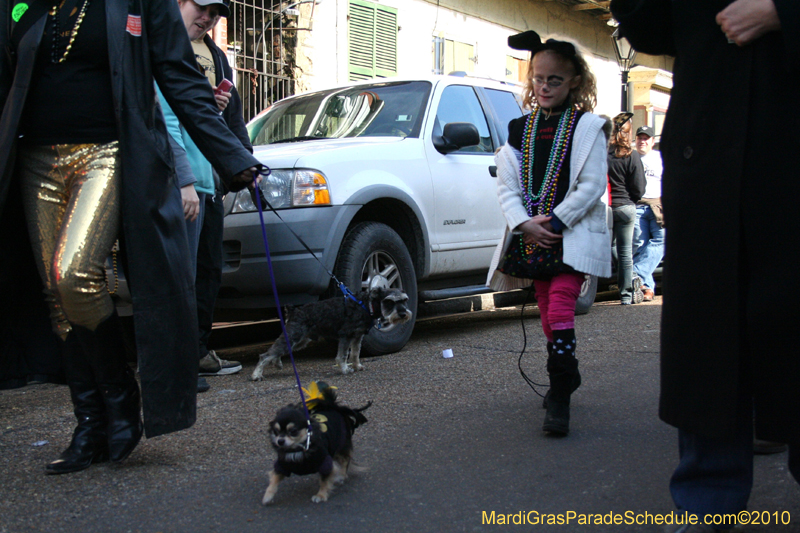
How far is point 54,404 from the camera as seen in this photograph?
438cm

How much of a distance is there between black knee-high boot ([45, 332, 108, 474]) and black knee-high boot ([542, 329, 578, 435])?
6.01ft

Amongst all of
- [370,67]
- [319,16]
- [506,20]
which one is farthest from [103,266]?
[506,20]

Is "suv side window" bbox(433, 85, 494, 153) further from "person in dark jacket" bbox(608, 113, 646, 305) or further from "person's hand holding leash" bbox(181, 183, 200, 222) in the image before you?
"person's hand holding leash" bbox(181, 183, 200, 222)

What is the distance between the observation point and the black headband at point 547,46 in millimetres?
3717

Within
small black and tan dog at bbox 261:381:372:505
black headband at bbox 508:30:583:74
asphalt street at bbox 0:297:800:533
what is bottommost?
asphalt street at bbox 0:297:800:533

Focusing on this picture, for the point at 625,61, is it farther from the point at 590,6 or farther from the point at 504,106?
the point at 590,6

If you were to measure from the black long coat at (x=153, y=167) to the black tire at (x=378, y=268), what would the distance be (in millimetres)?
2246

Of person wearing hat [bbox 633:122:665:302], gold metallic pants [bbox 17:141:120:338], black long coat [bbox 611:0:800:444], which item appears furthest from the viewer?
person wearing hat [bbox 633:122:665:302]

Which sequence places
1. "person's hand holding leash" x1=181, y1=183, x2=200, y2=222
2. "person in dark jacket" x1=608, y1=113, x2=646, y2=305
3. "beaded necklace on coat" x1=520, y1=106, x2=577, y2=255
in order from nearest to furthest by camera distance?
"beaded necklace on coat" x1=520, y1=106, x2=577, y2=255 → "person's hand holding leash" x1=181, y1=183, x2=200, y2=222 → "person in dark jacket" x1=608, y1=113, x2=646, y2=305

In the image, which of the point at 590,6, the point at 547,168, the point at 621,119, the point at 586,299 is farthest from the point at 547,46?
the point at 590,6

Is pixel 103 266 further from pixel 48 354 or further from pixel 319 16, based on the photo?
pixel 319 16

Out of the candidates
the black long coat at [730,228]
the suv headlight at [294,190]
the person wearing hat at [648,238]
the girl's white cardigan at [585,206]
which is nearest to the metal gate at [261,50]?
the person wearing hat at [648,238]

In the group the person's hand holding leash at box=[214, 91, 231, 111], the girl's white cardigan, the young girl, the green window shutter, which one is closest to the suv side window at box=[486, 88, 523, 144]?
the person's hand holding leash at box=[214, 91, 231, 111]

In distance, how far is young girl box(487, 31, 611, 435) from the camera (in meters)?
3.57
